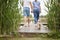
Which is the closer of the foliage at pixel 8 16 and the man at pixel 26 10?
the foliage at pixel 8 16

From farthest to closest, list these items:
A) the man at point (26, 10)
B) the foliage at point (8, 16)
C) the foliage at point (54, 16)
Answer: the man at point (26, 10)
the foliage at point (54, 16)
the foliage at point (8, 16)

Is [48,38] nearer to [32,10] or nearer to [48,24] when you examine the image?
[48,24]

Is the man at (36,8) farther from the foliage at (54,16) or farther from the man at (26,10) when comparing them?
the foliage at (54,16)

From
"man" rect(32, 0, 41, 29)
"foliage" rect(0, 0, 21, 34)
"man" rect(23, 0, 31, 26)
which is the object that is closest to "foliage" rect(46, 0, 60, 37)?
"man" rect(32, 0, 41, 29)

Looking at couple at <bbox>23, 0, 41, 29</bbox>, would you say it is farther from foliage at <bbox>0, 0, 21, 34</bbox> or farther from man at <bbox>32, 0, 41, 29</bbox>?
foliage at <bbox>0, 0, 21, 34</bbox>

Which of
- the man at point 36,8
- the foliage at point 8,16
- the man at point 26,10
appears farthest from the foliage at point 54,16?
the foliage at point 8,16

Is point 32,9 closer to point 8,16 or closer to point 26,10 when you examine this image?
point 26,10

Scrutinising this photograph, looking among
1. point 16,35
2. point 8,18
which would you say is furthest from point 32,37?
point 8,18

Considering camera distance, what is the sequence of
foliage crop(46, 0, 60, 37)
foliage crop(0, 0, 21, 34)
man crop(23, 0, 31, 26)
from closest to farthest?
foliage crop(0, 0, 21, 34), foliage crop(46, 0, 60, 37), man crop(23, 0, 31, 26)

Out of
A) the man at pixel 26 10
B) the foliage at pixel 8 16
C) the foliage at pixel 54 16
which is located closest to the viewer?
the foliage at pixel 8 16

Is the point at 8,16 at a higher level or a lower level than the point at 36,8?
lower

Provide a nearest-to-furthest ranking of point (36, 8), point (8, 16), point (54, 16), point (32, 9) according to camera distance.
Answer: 1. point (8, 16)
2. point (54, 16)
3. point (36, 8)
4. point (32, 9)

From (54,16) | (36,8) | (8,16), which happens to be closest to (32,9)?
(36,8)

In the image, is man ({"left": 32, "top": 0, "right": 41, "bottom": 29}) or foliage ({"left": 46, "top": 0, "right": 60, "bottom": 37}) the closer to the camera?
foliage ({"left": 46, "top": 0, "right": 60, "bottom": 37})
